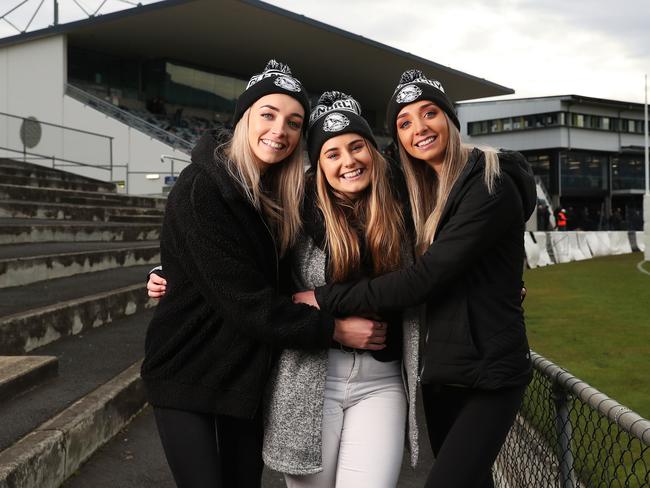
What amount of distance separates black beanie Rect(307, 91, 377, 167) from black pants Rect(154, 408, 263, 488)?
107cm

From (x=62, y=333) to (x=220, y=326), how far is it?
12.6 feet

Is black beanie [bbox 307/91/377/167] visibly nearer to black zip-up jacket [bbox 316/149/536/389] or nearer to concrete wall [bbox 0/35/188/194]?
black zip-up jacket [bbox 316/149/536/389]

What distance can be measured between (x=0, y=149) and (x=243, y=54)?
1849 cm

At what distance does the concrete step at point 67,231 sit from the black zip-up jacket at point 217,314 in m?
6.69

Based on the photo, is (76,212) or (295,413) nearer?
(295,413)

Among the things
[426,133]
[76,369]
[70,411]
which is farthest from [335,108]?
[76,369]

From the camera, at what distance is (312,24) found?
97.0ft

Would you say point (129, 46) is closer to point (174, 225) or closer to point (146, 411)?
point (146, 411)

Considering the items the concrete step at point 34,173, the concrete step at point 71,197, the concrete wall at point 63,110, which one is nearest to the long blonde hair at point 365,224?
the concrete step at point 71,197

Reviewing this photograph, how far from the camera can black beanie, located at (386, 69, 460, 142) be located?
8.16 ft

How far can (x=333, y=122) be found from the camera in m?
2.54

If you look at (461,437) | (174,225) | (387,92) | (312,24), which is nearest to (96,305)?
(174,225)

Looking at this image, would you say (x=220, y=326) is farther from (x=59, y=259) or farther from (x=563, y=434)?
(x=59, y=259)

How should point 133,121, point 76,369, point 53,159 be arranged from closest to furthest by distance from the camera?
point 76,369 < point 53,159 < point 133,121
